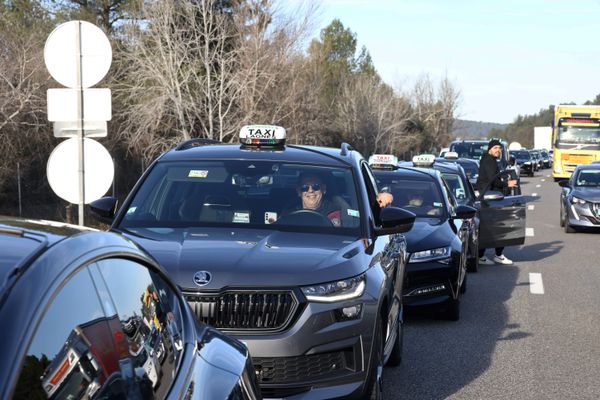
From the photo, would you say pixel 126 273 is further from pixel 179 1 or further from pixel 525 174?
pixel 525 174

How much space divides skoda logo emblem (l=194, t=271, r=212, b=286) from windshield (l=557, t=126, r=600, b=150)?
4667 cm

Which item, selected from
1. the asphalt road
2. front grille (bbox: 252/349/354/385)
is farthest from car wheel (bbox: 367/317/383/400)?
the asphalt road

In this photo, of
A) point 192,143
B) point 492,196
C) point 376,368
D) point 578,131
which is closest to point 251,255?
point 376,368

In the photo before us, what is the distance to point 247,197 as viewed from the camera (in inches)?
280

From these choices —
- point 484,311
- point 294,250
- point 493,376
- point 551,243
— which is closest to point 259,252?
point 294,250

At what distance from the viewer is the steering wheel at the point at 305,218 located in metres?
6.93

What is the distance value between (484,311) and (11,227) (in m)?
9.15

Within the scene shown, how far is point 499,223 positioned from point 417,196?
11.0 feet

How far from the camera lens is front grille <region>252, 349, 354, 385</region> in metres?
5.57

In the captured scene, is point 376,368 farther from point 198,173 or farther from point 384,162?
point 384,162

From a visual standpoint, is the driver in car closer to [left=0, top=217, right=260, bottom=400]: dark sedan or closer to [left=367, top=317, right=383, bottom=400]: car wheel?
[left=367, top=317, right=383, bottom=400]: car wheel

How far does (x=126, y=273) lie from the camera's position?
309 centimetres

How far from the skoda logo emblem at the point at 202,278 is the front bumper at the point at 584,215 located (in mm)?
18037

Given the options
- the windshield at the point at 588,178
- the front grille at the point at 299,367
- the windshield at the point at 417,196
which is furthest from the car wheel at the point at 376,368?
the windshield at the point at 588,178
